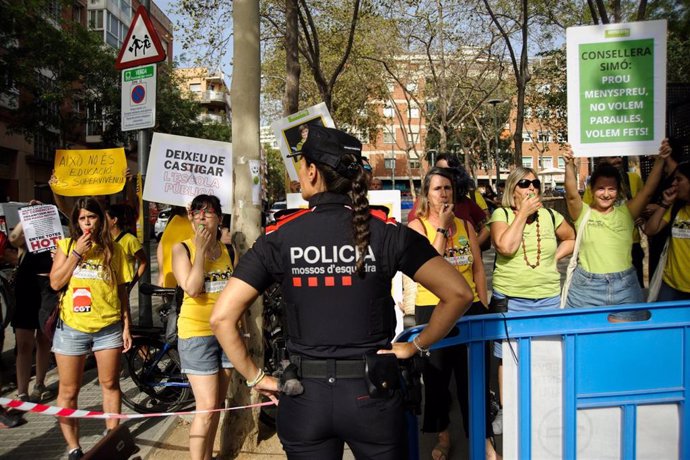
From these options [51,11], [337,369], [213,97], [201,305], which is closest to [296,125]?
[201,305]

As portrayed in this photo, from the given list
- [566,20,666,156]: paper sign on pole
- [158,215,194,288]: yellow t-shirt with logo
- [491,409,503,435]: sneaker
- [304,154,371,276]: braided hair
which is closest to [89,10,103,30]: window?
[158,215,194,288]: yellow t-shirt with logo

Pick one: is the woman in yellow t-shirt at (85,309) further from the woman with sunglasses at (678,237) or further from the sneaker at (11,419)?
the woman with sunglasses at (678,237)

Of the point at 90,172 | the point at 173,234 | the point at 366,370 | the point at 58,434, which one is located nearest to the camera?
the point at 366,370

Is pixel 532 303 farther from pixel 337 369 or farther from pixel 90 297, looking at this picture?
pixel 90 297

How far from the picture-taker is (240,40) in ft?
13.3

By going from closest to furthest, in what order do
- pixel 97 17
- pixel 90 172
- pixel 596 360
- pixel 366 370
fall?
pixel 366 370, pixel 596 360, pixel 90 172, pixel 97 17

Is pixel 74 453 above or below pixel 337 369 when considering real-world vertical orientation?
below

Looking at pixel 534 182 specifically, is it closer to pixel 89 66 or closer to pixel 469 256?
pixel 469 256

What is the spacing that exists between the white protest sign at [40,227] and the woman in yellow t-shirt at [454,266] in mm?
3739

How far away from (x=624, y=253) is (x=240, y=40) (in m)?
3.26

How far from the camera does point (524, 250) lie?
4.30 m

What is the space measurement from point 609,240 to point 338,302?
2.96 m

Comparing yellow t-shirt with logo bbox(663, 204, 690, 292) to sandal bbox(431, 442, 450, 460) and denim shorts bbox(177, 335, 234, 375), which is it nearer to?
sandal bbox(431, 442, 450, 460)

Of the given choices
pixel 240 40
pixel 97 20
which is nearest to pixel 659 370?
pixel 240 40
